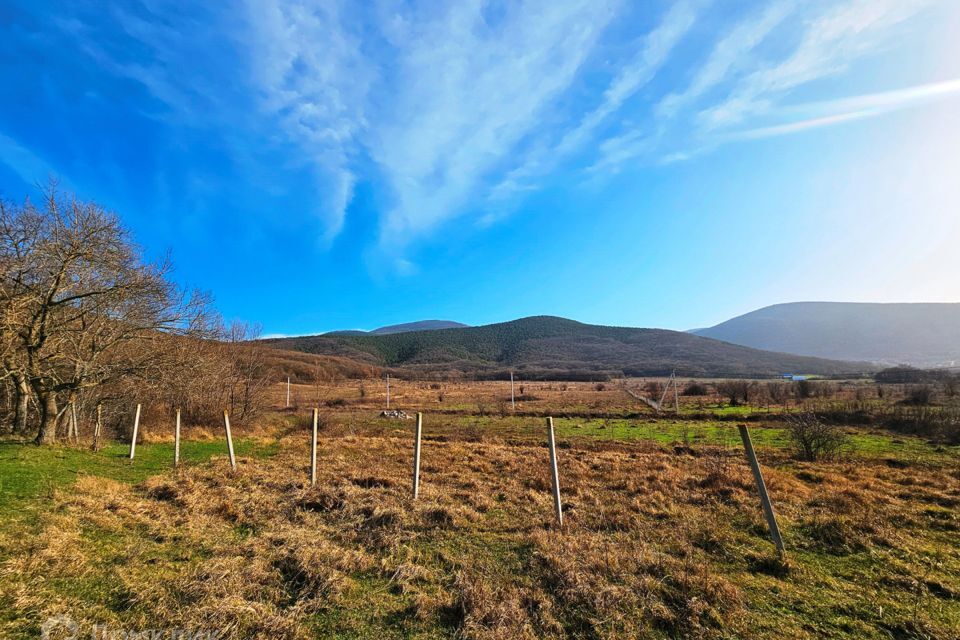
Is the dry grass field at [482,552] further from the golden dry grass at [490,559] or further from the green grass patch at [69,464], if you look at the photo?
the green grass patch at [69,464]

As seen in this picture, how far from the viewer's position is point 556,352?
5728 inches

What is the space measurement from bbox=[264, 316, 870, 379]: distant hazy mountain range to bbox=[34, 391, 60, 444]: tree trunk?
9417 cm

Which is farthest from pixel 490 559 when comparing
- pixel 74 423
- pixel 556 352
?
pixel 556 352

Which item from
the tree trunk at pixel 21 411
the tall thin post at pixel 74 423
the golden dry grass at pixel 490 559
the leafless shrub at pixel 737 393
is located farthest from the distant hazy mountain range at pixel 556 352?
the tree trunk at pixel 21 411

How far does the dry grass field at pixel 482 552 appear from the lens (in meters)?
4.83

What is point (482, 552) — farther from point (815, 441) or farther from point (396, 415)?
point (396, 415)

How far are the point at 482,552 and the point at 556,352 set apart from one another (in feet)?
465

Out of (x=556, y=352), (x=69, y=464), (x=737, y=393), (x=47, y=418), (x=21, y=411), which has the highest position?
(x=556, y=352)

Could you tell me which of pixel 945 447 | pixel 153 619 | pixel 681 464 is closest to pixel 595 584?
→ pixel 153 619

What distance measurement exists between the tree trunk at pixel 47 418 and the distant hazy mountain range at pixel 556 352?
94.2 m

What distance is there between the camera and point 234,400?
28.4 m

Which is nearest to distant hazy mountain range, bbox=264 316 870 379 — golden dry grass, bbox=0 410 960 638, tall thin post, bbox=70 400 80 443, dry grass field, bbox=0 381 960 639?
dry grass field, bbox=0 381 960 639

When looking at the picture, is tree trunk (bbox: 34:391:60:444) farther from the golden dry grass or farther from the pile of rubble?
the pile of rubble

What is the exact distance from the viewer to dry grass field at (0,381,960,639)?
15.8 ft
